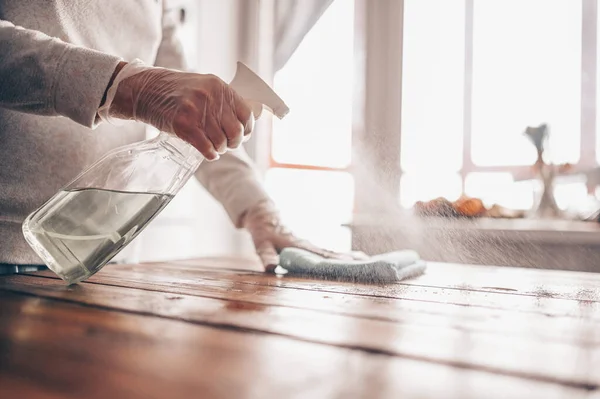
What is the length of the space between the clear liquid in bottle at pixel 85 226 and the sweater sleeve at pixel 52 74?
10 centimetres

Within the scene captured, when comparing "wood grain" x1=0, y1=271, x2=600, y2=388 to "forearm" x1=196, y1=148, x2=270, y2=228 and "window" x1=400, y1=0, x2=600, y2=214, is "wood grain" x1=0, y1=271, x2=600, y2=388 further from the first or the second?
"window" x1=400, y1=0, x2=600, y2=214

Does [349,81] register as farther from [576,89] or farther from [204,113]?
[204,113]

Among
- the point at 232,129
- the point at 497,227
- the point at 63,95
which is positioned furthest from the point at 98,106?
the point at 497,227

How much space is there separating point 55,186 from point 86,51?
0.84ft

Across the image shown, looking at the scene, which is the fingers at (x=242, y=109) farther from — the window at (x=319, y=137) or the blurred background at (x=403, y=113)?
the window at (x=319, y=137)

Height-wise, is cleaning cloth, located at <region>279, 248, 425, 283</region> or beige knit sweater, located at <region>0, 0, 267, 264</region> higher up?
beige knit sweater, located at <region>0, 0, 267, 264</region>

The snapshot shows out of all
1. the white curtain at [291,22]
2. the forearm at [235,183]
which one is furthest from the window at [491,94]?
the forearm at [235,183]

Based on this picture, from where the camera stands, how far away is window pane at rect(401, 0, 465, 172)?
210 cm

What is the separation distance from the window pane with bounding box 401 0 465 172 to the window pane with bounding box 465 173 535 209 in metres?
0.09

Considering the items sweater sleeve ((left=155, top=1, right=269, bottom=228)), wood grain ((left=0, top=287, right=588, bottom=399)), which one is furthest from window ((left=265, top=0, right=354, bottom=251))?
wood grain ((left=0, top=287, right=588, bottom=399))

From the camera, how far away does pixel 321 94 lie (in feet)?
7.13

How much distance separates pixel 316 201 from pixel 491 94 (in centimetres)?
76

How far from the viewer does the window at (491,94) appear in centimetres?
192

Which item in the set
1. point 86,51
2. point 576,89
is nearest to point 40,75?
point 86,51
